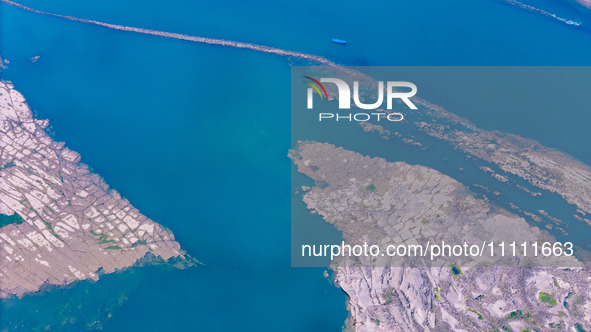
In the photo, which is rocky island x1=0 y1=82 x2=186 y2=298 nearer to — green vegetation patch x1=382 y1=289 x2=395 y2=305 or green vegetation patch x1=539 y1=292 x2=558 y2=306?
green vegetation patch x1=382 y1=289 x2=395 y2=305

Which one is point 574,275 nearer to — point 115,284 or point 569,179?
point 569,179

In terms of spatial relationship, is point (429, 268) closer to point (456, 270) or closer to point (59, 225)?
point (456, 270)

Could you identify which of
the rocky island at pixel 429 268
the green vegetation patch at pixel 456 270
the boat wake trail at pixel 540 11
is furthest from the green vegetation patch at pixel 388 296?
the boat wake trail at pixel 540 11

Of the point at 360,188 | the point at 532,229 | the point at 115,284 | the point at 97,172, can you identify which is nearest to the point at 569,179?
the point at 532,229

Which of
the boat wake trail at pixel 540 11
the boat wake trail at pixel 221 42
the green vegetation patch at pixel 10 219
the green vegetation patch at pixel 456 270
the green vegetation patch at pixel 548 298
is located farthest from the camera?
the boat wake trail at pixel 540 11

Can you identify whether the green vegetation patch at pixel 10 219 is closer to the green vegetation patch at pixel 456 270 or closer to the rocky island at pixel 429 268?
the rocky island at pixel 429 268

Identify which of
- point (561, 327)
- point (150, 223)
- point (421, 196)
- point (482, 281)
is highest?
point (421, 196)

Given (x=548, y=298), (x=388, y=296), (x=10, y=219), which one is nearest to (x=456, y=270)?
(x=388, y=296)
